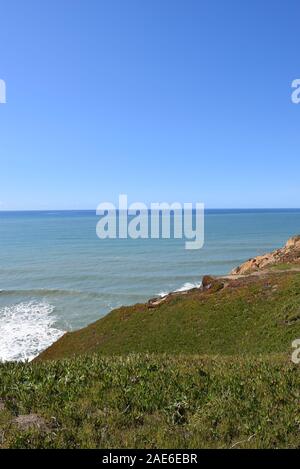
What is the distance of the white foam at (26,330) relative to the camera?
41219 millimetres

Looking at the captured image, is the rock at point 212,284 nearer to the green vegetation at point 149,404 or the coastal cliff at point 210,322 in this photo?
the coastal cliff at point 210,322

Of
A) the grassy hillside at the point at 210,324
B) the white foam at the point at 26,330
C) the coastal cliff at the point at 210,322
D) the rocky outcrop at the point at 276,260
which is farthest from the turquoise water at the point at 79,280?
the rocky outcrop at the point at 276,260

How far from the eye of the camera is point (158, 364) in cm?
1123

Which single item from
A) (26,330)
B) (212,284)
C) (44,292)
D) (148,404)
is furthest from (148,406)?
(44,292)

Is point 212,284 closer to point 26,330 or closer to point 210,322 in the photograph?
point 210,322

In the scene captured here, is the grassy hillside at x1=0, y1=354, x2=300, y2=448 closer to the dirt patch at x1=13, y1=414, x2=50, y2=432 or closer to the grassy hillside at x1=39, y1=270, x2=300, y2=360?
the dirt patch at x1=13, y1=414, x2=50, y2=432

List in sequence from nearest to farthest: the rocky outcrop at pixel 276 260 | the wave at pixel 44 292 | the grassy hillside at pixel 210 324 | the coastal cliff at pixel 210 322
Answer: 1. the grassy hillside at pixel 210 324
2. the coastal cliff at pixel 210 322
3. the rocky outcrop at pixel 276 260
4. the wave at pixel 44 292

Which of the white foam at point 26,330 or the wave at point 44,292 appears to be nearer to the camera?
the white foam at point 26,330

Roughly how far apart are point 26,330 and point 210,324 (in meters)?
25.7

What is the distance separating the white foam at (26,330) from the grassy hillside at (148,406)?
97.9 ft

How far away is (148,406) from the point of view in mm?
8141

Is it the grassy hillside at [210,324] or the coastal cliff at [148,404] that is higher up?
the coastal cliff at [148,404]

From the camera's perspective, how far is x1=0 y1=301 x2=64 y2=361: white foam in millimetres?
41219

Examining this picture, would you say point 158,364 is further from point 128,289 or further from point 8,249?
point 8,249
